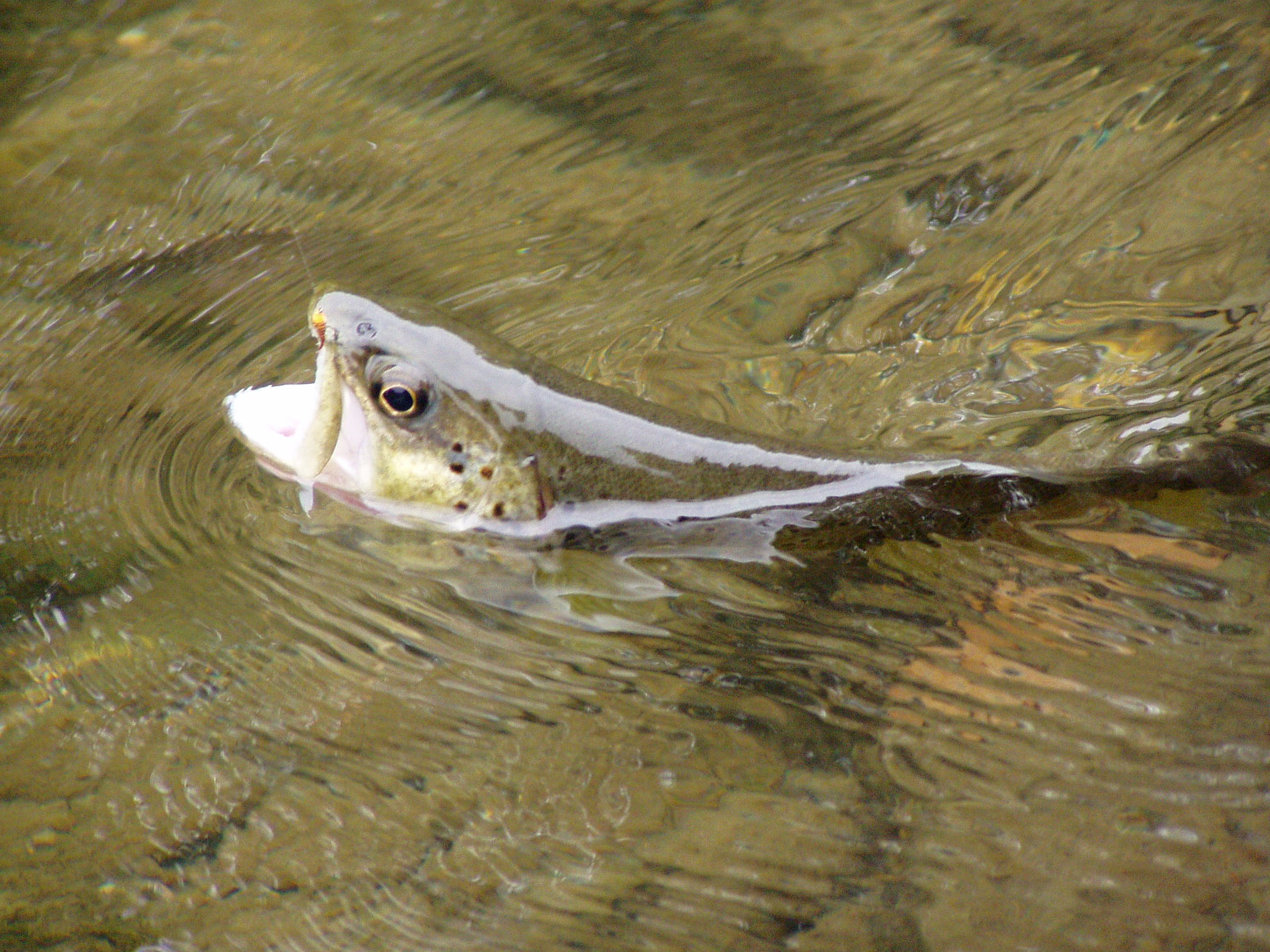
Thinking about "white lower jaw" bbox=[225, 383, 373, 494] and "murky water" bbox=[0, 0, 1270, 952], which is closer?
"murky water" bbox=[0, 0, 1270, 952]

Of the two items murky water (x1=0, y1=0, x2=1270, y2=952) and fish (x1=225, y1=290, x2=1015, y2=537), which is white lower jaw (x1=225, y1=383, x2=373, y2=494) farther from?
murky water (x1=0, y1=0, x2=1270, y2=952)

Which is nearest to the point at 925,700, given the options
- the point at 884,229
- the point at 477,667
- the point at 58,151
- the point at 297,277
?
the point at 477,667

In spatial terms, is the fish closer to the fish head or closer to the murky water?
the fish head

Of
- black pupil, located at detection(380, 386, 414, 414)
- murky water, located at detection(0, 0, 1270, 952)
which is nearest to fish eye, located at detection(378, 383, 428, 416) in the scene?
black pupil, located at detection(380, 386, 414, 414)

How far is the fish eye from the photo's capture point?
3.20 m

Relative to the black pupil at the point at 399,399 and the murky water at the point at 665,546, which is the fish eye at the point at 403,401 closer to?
the black pupil at the point at 399,399

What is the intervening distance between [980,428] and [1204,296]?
114cm

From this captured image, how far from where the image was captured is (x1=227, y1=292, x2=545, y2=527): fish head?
125 inches

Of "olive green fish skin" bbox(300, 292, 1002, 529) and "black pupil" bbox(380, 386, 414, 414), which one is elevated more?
"black pupil" bbox(380, 386, 414, 414)

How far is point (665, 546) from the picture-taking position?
3.25 m

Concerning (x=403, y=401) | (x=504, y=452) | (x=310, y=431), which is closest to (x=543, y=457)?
(x=504, y=452)

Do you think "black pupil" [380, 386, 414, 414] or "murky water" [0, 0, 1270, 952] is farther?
"black pupil" [380, 386, 414, 414]

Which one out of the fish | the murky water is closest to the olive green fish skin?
the fish

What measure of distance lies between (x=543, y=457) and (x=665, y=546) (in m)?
0.44
